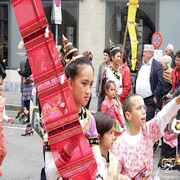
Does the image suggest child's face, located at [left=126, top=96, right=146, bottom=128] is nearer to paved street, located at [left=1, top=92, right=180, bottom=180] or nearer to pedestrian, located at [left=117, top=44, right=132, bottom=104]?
paved street, located at [left=1, top=92, right=180, bottom=180]

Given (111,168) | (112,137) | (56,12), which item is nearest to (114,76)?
(112,137)

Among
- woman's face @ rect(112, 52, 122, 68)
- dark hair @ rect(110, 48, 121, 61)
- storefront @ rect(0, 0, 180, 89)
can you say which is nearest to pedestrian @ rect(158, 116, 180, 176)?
woman's face @ rect(112, 52, 122, 68)

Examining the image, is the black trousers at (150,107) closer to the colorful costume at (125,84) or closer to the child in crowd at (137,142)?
the colorful costume at (125,84)

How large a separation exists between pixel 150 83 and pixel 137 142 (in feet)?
16.8

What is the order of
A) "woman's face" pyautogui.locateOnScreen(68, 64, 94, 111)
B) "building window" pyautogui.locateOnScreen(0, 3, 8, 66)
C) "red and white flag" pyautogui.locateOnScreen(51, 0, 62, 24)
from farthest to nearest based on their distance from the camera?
"building window" pyautogui.locateOnScreen(0, 3, 8, 66), "red and white flag" pyautogui.locateOnScreen(51, 0, 62, 24), "woman's face" pyautogui.locateOnScreen(68, 64, 94, 111)

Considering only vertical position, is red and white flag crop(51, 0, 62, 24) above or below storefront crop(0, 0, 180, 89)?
above

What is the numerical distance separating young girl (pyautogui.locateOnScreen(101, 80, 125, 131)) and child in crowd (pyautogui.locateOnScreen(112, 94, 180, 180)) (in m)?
4.34

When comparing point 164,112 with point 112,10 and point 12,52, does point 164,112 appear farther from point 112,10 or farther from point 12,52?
point 12,52

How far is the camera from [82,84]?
11.1 ft

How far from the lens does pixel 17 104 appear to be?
17188 mm

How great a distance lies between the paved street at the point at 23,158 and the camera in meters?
8.26

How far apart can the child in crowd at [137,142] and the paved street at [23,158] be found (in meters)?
3.60

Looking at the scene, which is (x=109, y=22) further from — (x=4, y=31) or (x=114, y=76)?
(x=114, y=76)

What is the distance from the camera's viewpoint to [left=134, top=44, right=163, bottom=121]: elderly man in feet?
31.7
